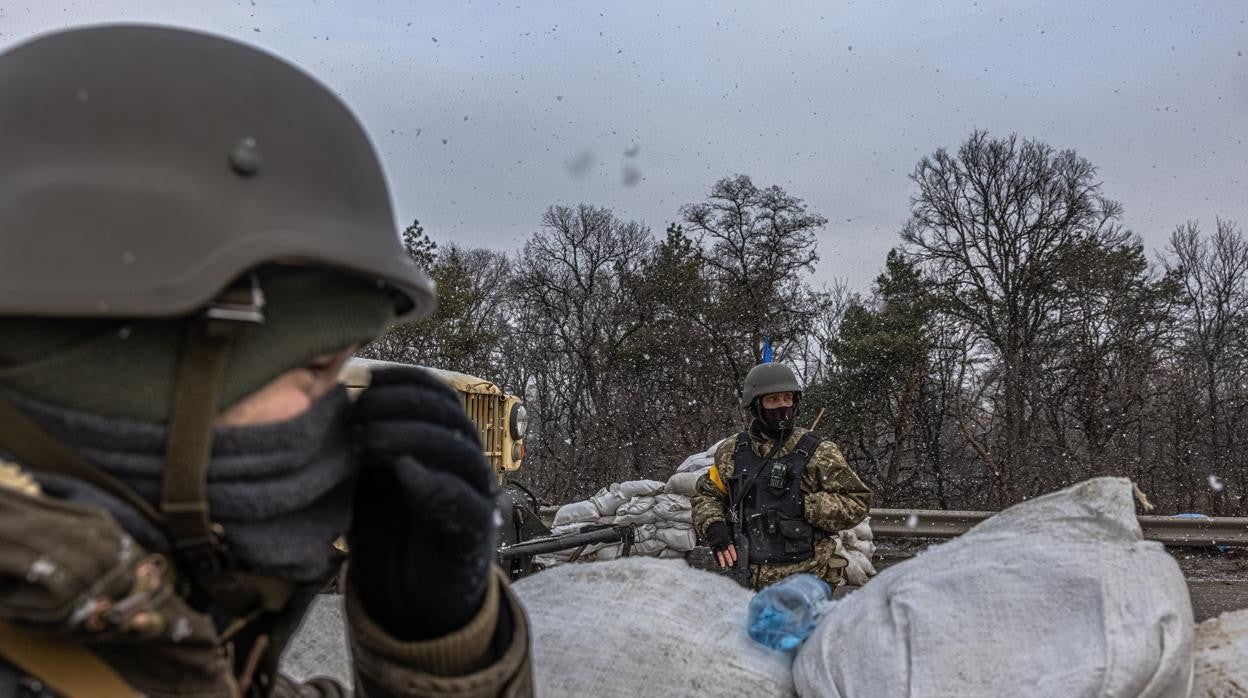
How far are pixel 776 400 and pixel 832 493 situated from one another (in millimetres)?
606

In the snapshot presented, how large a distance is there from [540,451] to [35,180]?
782 inches

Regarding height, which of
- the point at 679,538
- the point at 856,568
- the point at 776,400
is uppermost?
the point at 776,400

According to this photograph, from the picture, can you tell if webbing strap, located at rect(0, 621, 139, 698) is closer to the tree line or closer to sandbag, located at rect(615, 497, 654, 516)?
sandbag, located at rect(615, 497, 654, 516)

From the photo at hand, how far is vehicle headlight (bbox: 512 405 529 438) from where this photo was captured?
655 centimetres

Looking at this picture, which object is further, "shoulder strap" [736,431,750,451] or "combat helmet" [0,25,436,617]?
"shoulder strap" [736,431,750,451]

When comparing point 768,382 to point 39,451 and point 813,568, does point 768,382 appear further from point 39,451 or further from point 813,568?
point 39,451

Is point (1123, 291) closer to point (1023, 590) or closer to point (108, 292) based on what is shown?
point (1023, 590)

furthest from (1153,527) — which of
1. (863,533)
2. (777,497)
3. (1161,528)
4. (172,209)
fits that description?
(172,209)

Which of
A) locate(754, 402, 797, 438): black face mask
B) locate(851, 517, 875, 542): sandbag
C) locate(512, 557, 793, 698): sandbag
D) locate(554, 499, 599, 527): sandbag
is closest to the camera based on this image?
locate(512, 557, 793, 698): sandbag

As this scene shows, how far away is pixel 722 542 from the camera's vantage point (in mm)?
4824

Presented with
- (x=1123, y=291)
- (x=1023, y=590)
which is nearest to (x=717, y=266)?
(x=1123, y=291)

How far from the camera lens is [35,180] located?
0.85 meters

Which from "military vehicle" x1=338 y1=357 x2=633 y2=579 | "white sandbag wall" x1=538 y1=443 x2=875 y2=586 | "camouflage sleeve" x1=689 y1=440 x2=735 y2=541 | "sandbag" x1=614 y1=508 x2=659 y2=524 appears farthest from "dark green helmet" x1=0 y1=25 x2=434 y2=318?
"sandbag" x1=614 y1=508 x2=659 y2=524

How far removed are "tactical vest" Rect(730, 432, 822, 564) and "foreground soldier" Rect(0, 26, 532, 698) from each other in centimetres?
372
